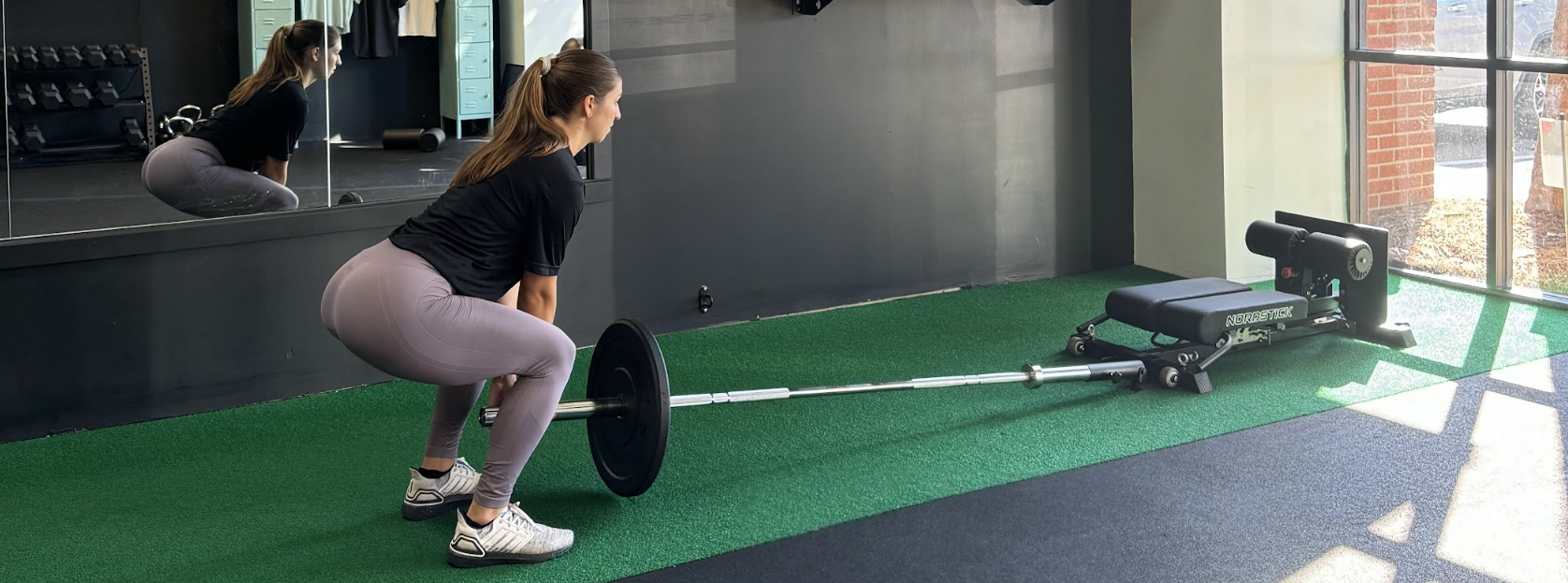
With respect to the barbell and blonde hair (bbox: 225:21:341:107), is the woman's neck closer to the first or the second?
the barbell

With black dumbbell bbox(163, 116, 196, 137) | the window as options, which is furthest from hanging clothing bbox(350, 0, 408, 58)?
the window

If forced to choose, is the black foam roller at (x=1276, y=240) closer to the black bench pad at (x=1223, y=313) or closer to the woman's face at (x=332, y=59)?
the black bench pad at (x=1223, y=313)

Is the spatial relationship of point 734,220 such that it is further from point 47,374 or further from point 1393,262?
point 1393,262

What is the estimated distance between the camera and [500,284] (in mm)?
3107

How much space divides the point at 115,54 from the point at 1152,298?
3.38 meters

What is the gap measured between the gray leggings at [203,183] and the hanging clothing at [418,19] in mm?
665

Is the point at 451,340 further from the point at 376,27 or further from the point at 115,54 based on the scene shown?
the point at 376,27

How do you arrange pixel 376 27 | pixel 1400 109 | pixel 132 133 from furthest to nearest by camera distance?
pixel 1400 109, pixel 376 27, pixel 132 133

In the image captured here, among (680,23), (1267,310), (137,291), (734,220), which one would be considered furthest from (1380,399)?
(137,291)

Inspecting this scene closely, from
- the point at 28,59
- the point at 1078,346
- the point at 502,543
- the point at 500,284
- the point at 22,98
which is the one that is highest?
the point at 28,59

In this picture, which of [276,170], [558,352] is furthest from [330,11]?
[558,352]

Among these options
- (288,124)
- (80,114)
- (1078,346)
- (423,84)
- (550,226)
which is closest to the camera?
(550,226)

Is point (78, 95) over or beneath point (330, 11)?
beneath

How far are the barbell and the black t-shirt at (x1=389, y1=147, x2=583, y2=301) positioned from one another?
12.7 inches
